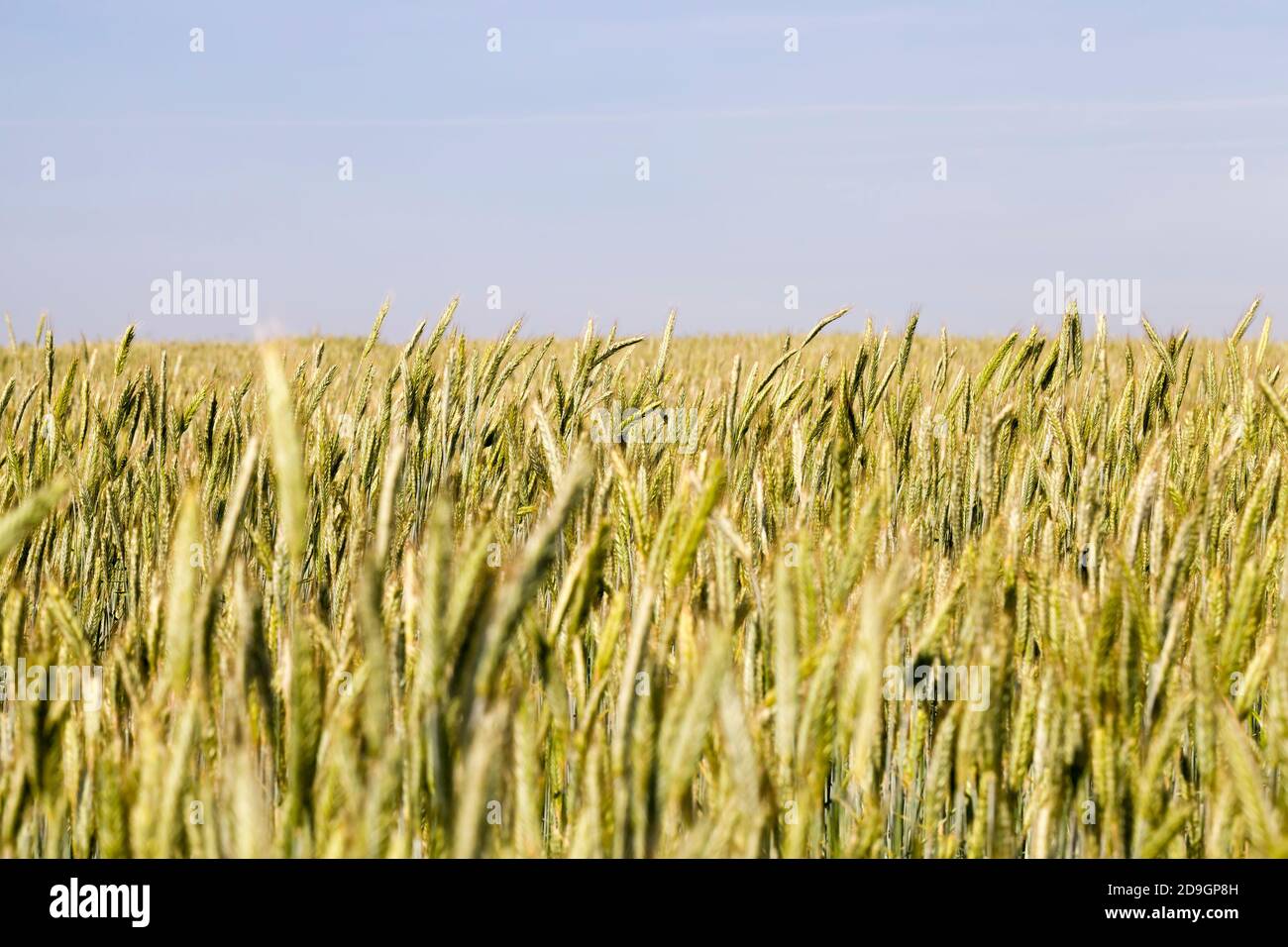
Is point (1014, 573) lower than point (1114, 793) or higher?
higher

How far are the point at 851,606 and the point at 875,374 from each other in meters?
0.91

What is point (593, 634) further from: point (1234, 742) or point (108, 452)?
point (108, 452)

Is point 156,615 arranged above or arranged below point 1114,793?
above
